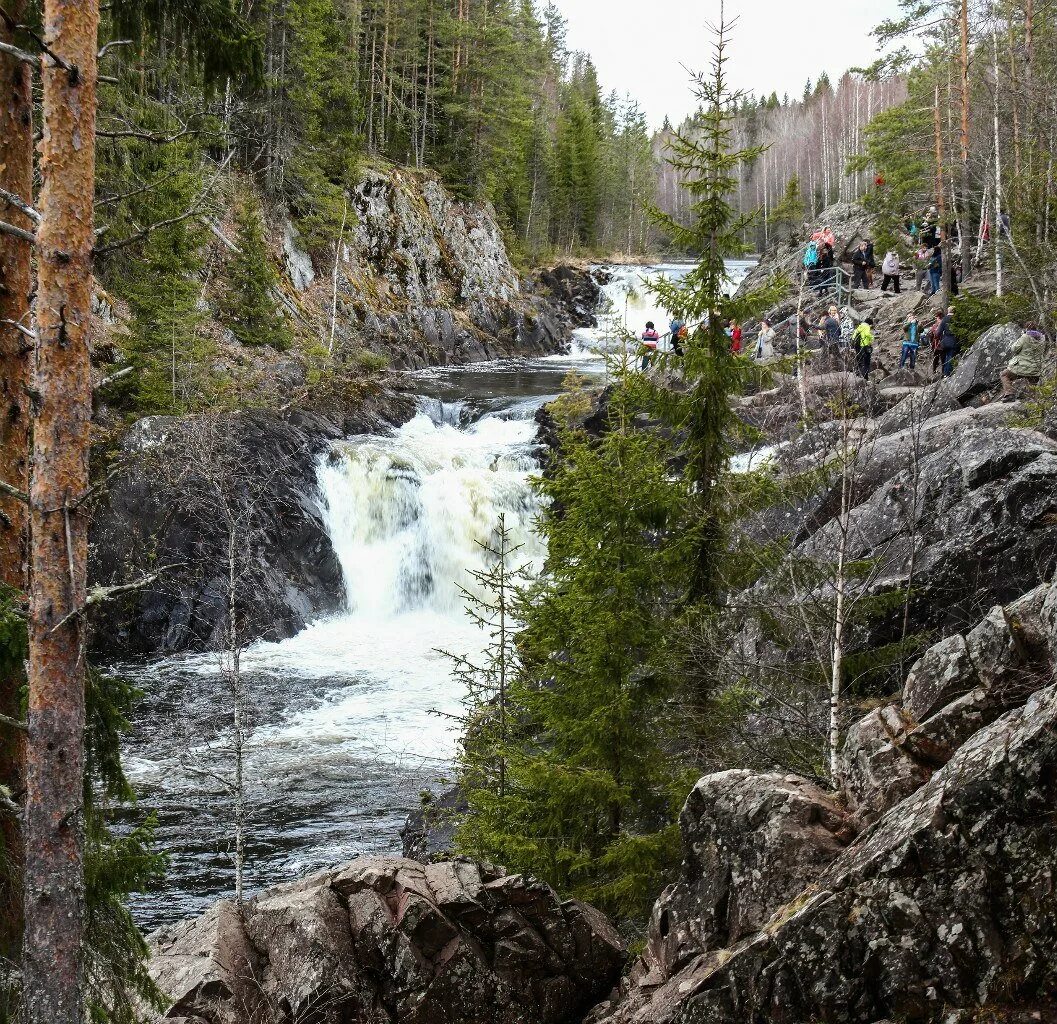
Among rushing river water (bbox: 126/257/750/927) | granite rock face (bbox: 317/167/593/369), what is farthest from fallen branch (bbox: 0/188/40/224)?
granite rock face (bbox: 317/167/593/369)

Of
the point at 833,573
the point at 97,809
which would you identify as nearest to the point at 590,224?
the point at 833,573

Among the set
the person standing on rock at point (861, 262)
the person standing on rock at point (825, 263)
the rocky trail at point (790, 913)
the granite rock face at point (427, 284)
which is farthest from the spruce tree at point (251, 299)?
the rocky trail at point (790, 913)

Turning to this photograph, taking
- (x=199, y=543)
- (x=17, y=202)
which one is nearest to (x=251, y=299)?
(x=199, y=543)

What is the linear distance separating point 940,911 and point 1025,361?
16.0 m

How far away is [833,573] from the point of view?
33.5 feet

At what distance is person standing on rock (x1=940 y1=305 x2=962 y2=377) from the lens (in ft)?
73.0

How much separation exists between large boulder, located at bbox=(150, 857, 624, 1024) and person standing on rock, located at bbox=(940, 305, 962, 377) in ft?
58.0

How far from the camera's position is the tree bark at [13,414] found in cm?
573

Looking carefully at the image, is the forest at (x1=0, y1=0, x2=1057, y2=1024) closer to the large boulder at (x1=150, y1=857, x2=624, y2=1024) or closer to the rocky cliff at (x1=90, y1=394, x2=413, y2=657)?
the large boulder at (x1=150, y1=857, x2=624, y2=1024)

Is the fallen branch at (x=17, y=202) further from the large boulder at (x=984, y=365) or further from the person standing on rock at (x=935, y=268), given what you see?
the person standing on rock at (x=935, y=268)

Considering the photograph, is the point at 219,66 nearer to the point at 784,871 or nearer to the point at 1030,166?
the point at 784,871

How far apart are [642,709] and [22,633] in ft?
22.4

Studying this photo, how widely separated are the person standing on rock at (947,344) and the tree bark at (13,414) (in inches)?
821

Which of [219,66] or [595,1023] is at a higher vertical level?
[219,66]
